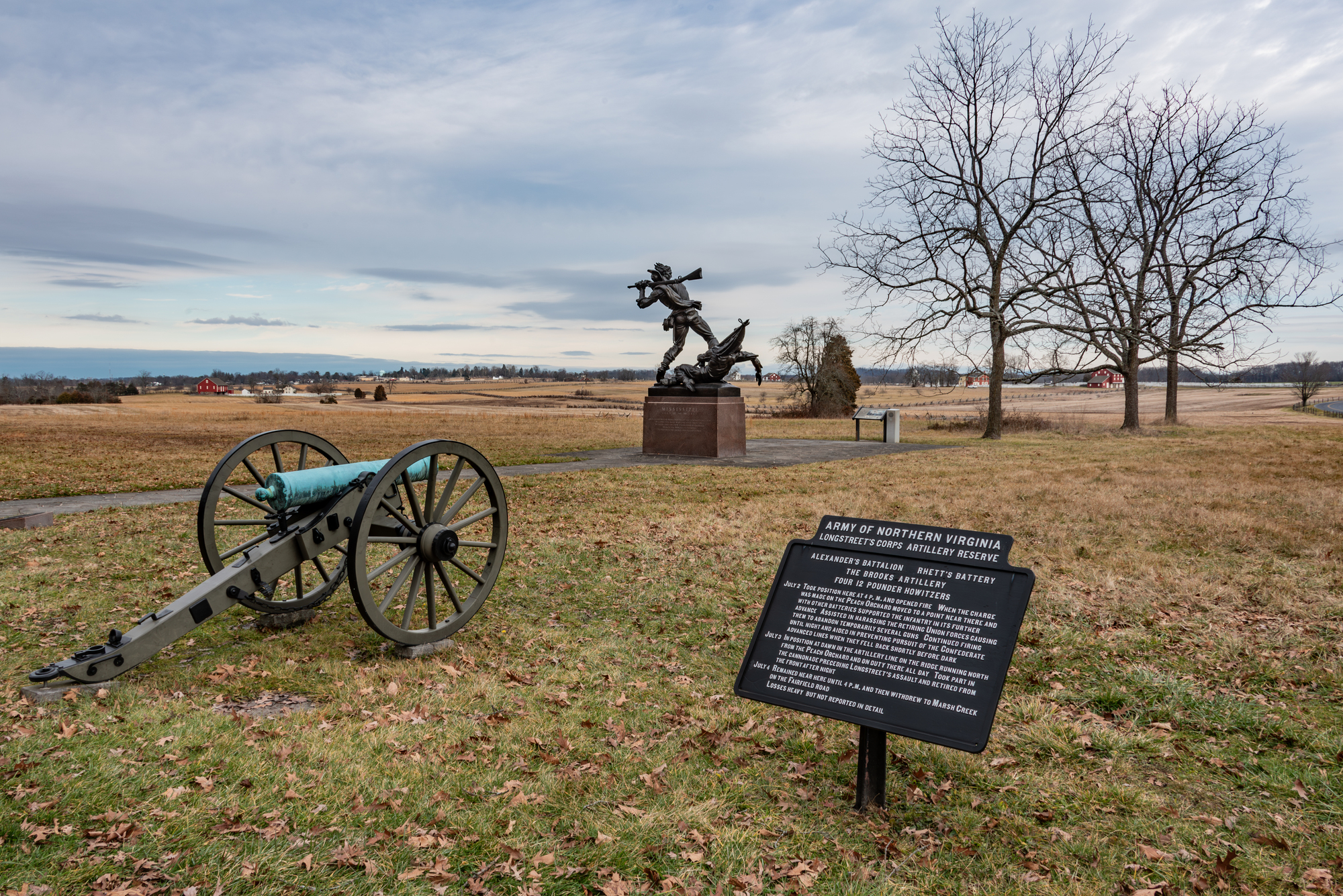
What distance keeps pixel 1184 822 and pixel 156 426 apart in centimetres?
3356

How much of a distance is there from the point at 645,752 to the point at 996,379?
22.8 m

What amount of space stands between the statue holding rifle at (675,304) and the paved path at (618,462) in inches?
83.3

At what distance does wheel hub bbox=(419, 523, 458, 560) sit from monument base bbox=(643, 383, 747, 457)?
39.0 ft

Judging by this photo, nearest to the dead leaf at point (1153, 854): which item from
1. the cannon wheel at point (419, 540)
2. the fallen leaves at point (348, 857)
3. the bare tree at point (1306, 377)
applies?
the fallen leaves at point (348, 857)

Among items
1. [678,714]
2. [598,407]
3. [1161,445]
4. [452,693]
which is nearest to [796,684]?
[678,714]

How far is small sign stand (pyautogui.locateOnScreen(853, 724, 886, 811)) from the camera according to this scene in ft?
11.6

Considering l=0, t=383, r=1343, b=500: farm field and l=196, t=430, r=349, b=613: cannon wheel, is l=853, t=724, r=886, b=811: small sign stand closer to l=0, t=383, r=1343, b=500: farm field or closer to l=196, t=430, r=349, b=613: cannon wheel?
l=196, t=430, r=349, b=613: cannon wheel

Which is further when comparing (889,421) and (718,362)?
(889,421)

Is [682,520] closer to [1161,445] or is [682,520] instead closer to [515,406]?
[1161,445]

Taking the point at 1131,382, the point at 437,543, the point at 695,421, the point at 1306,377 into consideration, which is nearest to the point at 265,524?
the point at 437,543

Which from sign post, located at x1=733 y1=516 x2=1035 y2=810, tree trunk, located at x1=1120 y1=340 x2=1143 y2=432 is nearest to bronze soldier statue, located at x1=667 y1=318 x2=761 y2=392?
sign post, located at x1=733 y1=516 x2=1035 y2=810

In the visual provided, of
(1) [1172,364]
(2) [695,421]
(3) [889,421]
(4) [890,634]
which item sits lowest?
(4) [890,634]

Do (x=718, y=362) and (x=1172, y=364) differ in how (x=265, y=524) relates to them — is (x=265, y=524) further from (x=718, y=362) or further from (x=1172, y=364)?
(x=1172, y=364)

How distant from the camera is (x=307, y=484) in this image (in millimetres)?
4738
